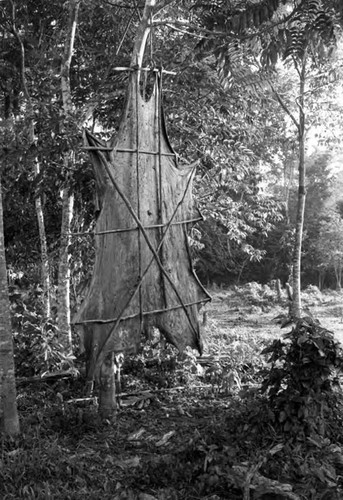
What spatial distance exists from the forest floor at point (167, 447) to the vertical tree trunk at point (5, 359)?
0.22 metres

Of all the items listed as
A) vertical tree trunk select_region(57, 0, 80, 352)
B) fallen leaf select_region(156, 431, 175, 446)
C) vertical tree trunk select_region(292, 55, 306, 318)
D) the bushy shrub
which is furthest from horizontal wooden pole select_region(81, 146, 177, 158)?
vertical tree trunk select_region(292, 55, 306, 318)

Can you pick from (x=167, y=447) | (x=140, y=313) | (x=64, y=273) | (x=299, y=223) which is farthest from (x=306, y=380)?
(x=299, y=223)

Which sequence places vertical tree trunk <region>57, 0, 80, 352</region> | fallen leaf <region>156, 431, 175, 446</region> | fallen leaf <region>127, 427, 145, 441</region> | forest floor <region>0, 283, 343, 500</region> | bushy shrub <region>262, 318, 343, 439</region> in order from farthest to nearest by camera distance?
vertical tree trunk <region>57, 0, 80, 352</region> → fallen leaf <region>127, 427, 145, 441</region> → fallen leaf <region>156, 431, 175, 446</region> → bushy shrub <region>262, 318, 343, 439</region> → forest floor <region>0, 283, 343, 500</region>

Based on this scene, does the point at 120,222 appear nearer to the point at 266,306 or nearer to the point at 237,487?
the point at 237,487

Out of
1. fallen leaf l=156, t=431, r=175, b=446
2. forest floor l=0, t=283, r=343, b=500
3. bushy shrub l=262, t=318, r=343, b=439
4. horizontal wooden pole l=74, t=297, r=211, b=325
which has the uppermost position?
horizontal wooden pole l=74, t=297, r=211, b=325

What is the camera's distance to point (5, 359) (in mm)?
4352

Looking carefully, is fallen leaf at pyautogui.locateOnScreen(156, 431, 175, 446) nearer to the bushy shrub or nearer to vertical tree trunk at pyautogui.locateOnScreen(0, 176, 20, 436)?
the bushy shrub

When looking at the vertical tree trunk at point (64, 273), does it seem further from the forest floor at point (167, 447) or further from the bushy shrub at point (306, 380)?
the bushy shrub at point (306, 380)

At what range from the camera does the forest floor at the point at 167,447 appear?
144 inches

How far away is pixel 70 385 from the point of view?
6371 mm

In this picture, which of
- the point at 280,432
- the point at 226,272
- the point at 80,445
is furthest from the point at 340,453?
the point at 226,272

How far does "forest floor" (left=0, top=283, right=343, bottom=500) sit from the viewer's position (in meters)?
3.67

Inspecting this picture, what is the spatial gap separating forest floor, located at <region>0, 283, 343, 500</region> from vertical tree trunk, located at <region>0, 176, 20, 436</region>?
224 millimetres

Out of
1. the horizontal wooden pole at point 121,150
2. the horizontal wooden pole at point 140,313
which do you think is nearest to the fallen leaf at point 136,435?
the horizontal wooden pole at point 140,313
